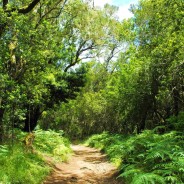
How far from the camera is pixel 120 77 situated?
2089cm

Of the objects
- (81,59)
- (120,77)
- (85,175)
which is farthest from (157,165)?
(81,59)

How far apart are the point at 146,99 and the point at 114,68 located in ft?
69.9

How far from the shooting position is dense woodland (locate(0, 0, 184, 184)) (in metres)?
9.14

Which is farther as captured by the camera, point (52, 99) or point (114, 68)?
point (114, 68)

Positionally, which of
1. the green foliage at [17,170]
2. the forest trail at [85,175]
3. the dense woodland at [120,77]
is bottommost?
the forest trail at [85,175]

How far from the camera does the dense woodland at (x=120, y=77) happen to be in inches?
360

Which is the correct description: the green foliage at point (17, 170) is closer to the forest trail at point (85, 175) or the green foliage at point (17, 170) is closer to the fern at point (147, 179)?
the forest trail at point (85, 175)

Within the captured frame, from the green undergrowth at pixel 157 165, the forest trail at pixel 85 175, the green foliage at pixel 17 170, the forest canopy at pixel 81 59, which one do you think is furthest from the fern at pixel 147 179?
the forest canopy at pixel 81 59

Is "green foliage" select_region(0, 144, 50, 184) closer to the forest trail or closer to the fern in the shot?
the forest trail

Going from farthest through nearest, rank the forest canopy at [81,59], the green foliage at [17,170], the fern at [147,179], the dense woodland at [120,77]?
the forest canopy at [81,59]
the dense woodland at [120,77]
the green foliage at [17,170]
the fern at [147,179]

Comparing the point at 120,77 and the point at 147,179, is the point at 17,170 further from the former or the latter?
the point at 120,77

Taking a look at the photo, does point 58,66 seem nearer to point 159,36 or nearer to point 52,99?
point 52,99

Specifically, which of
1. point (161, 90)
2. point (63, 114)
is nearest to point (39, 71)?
point (161, 90)

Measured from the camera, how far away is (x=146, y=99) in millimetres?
17781
